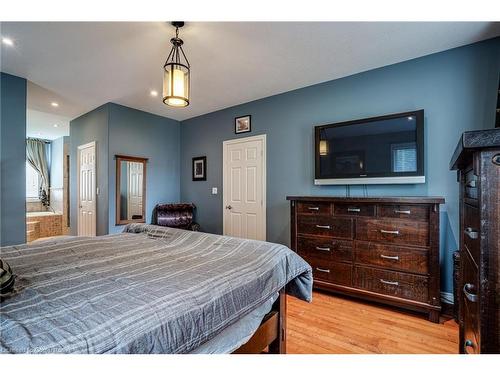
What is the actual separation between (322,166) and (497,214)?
2.45 meters

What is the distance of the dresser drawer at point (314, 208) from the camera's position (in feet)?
8.89

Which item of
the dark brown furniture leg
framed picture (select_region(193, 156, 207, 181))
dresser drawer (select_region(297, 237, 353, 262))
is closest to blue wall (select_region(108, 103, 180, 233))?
framed picture (select_region(193, 156, 207, 181))

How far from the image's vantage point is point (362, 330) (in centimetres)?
207

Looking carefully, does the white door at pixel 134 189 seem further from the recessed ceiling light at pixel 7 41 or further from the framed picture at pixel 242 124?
the recessed ceiling light at pixel 7 41

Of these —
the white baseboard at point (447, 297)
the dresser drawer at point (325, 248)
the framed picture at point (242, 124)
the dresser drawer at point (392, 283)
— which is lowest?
the white baseboard at point (447, 297)

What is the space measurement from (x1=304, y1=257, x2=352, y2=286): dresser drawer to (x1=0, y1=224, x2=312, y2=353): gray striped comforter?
3.84 feet

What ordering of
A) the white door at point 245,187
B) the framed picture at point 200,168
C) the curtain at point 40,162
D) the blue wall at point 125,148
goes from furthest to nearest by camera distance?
1. the curtain at point 40,162
2. the framed picture at point 200,168
3. the blue wall at point 125,148
4. the white door at point 245,187

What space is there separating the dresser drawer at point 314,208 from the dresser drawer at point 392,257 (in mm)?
447

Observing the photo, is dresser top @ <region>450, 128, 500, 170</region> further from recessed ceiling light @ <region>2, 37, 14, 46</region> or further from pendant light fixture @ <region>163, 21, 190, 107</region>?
recessed ceiling light @ <region>2, 37, 14, 46</region>

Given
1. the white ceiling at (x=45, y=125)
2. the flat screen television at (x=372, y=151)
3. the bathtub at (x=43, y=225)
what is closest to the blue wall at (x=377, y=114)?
the flat screen television at (x=372, y=151)

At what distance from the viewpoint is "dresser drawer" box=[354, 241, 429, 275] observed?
2.22 meters

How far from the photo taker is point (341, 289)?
261 cm
